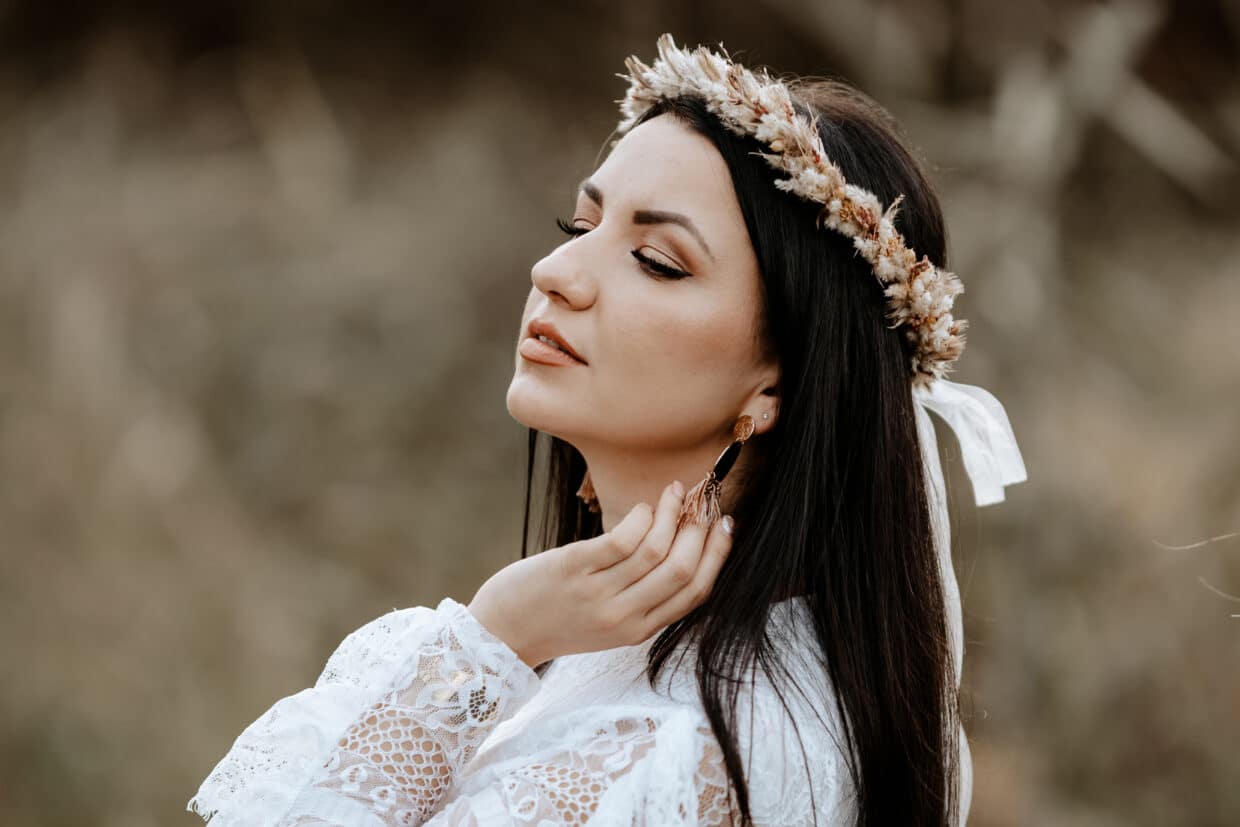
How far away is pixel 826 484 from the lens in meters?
2.17

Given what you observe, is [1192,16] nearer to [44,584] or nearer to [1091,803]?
[1091,803]

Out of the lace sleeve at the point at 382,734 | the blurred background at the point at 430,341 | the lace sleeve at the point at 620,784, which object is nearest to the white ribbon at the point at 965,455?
the lace sleeve at the point at 620,784

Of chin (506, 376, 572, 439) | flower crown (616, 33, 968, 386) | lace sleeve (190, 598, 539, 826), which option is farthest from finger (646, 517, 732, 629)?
flower crown (616, 33, 968, 386)

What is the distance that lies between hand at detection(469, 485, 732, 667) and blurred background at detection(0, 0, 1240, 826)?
3.84 m

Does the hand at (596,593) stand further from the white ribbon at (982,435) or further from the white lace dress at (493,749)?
the white ribbon at (982,435)

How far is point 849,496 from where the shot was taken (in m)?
2.19

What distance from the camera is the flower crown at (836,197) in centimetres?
217

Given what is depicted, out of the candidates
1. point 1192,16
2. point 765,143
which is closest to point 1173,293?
point 1192,16

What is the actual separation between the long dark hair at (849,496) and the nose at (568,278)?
1.06 feet

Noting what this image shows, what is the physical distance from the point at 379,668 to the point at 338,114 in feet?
17.7

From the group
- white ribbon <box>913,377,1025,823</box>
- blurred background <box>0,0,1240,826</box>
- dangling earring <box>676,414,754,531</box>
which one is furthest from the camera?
blurred background <box>0,0,1240,826</box>

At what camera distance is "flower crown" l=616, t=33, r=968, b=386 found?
2170 mm

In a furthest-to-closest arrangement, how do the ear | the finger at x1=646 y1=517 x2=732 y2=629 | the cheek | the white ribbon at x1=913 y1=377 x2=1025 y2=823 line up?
the white ribbon at x1=913 y1=377 x2=1025 y2=823, the ear, the cheek, the finger at x1=646 y1=517 x2=732 y2=629

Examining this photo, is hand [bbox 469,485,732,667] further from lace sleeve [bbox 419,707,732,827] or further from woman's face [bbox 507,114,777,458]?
woman's face [bbox 507,114,777,458]
